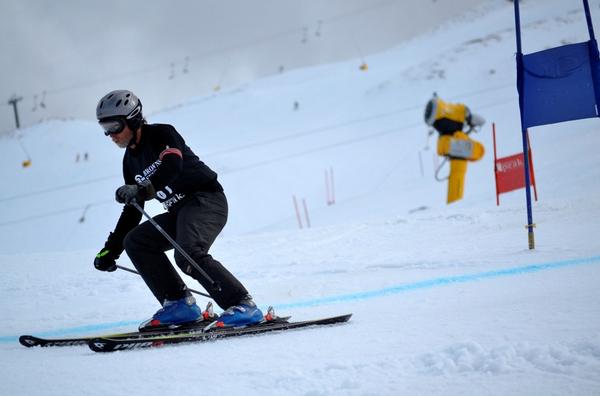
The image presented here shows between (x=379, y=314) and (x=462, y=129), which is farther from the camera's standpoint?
(x=462, y=129)

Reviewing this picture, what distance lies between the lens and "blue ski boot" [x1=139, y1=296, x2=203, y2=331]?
4340mm

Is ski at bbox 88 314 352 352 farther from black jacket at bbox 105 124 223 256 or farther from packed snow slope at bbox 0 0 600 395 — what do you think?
black jacket at bbox 105 124 223 256

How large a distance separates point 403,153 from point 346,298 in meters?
29.8

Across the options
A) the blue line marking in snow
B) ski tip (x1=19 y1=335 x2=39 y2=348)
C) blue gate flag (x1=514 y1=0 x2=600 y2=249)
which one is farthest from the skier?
blue gate flag (x1=514 y1=0 x2=600 y2=249)

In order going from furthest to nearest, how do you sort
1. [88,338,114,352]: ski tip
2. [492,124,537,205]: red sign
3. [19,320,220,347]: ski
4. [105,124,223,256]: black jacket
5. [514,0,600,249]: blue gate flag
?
[492,124,537,205]: red sign → [514,0,600,249]: blue gate flag → [105,124,223,256]: black jacket → [19,320,220,347]: ski → [88,338,114,352]: ski tip

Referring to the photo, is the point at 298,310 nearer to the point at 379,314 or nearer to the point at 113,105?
the point at 379,314

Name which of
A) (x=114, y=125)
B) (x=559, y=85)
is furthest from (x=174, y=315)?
(x=559, y=85)

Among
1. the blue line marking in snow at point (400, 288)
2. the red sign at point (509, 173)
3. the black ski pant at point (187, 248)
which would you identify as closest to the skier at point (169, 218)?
the black ski pant at point (187, 248)

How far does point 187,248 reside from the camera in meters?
4.07

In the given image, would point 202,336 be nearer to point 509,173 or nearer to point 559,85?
point 559,85

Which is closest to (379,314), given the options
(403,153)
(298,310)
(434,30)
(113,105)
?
(298,310)

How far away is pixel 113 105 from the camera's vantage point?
4.23 meters

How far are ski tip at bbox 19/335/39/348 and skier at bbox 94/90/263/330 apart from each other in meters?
0.71

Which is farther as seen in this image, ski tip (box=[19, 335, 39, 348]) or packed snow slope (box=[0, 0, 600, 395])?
ski tip (box=[19, 335, 39, 348])
